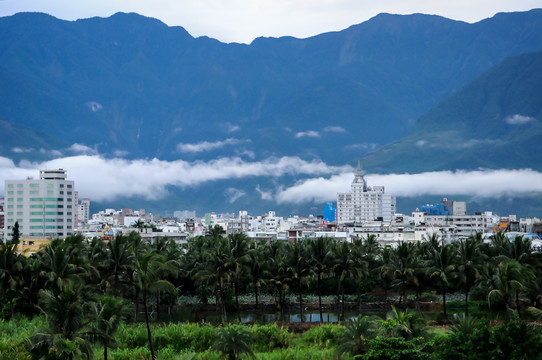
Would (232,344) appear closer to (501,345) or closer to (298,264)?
(501,345)

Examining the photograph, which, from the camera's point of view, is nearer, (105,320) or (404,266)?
(105,320)

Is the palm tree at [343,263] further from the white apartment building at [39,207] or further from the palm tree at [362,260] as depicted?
the white apartment building at [39,207]

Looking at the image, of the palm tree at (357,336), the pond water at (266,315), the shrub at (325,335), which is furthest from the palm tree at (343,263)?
the palm tree at (357,336)

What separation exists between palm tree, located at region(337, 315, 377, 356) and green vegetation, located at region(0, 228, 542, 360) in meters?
0.06

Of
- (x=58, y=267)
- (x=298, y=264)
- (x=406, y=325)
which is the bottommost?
(x=406, y=325)

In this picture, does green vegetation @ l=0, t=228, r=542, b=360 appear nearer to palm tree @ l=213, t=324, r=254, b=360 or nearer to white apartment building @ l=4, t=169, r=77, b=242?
palm tree @ l=213, t=324, r=254, b=360

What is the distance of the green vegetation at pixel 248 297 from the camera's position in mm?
36312

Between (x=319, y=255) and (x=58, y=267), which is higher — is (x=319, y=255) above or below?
above

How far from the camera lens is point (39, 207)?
147m

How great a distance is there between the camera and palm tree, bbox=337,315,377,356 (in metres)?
41.5

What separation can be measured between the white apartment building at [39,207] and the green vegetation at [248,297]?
6137 cm

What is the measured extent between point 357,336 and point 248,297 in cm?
4946

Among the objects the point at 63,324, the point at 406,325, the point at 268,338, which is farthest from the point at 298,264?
the point at 63,324

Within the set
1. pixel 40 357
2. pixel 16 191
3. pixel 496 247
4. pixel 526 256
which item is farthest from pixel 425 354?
pixel 16 191
